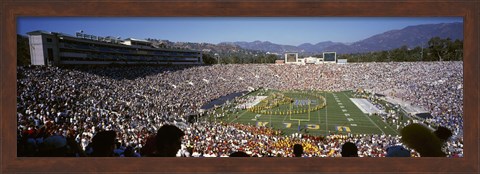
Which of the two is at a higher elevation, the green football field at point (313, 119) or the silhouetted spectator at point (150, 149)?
the silhouetted spectator at point (150, 149)

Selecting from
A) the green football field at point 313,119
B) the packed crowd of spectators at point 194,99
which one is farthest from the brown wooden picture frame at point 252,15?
the green football field at point 313,119

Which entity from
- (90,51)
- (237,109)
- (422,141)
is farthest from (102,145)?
(90,51)

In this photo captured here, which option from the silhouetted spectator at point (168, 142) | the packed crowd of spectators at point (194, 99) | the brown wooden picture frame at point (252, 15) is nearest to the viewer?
the brown wooden picture frame at point (252, 15)

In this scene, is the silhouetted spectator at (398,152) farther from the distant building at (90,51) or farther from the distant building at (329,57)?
the distant building at (329,57)

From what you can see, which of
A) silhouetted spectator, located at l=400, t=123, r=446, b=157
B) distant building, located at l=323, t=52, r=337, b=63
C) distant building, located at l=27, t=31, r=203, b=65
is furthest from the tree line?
silhouetted spectator, located at l=400, t=123, r=446, b=157

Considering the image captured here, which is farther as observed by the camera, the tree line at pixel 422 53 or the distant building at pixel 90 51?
the tree line at pixel 422 53

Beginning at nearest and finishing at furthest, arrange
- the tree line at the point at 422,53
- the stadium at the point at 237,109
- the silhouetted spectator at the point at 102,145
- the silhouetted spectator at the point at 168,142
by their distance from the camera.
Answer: the silhouetted spectator at the point at 168,142
the silhouetted spectator at the point at 102,145
the stadium at the point at 237,109
the tree line at the point at 422,53
